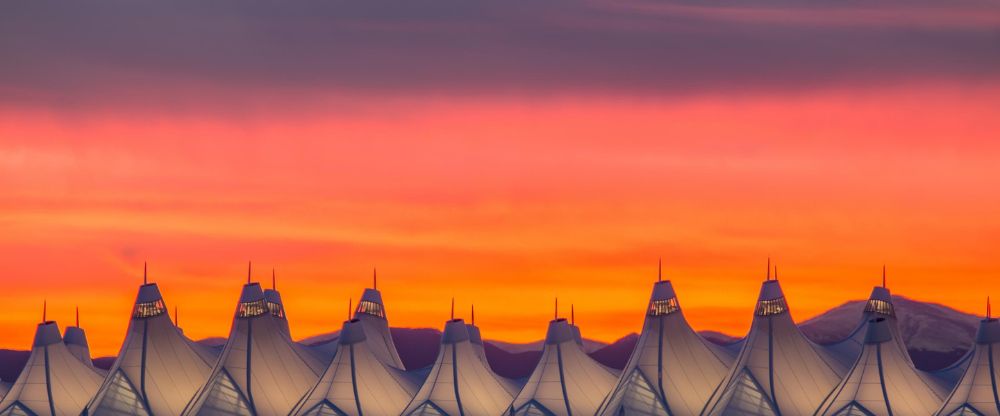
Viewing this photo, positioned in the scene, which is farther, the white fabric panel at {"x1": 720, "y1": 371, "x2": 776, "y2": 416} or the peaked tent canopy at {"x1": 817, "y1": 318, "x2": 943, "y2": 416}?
the white fabric panel at {"x1": 720, "y1": 371, "x2": 776, "y2": 416}

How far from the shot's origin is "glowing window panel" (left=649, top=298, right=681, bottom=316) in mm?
106125

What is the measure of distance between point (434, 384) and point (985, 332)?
28513 millimetres

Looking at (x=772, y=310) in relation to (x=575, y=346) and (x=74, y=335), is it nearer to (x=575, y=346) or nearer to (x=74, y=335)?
(x=575, y=346)

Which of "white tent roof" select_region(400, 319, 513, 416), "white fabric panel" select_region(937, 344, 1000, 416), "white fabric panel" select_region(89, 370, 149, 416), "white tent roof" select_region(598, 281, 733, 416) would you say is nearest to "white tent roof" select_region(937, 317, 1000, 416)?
"white fabric panel" select_region(937, 344, 1000, 416)

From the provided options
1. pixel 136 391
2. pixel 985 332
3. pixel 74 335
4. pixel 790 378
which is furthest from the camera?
pixel 74 335

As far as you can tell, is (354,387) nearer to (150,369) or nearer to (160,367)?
(160,367)

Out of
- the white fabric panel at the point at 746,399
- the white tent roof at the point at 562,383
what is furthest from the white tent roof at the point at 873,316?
the white tent roof at the point at 562,383

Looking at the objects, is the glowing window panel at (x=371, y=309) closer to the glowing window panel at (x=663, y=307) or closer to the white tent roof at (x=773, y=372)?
the glowing window panel at (x=663, y=307)

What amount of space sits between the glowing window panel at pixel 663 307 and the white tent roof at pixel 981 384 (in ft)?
52.7

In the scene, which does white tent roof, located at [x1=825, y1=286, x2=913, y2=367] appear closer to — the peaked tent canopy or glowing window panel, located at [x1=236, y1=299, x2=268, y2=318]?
the peaked tent canopy

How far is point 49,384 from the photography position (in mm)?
113875

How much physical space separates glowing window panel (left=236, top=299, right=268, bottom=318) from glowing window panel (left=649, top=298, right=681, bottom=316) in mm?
21595

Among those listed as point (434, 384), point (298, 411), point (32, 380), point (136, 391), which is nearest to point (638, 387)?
point (434, 384)

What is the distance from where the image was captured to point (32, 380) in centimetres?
11394
